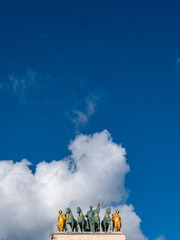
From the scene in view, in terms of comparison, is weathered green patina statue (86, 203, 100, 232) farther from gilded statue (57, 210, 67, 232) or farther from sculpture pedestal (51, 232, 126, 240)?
gilded statue (57, 210, 67, 232)

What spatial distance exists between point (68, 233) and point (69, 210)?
2607 millimetres

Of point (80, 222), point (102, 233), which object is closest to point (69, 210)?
point (80, 222)

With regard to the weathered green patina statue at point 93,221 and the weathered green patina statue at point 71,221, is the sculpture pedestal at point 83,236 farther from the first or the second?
the weathered green patina statue at point 71,221

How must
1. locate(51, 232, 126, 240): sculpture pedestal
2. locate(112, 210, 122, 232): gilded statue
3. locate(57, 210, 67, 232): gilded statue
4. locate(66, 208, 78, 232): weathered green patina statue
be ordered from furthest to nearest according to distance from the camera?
locate(112, 210, 122, 232): gilded statue, locate(57, 210, 67, 232): gilded statue, locate(66, 208, 78, 232): weathered green patina statue, locate(51, 232, 126, 240): sculpture pedestal

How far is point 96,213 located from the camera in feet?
136

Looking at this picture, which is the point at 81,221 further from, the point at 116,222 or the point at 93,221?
the point at 116,222

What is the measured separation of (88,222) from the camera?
41469 millimetres

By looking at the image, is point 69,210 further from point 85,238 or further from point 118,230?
point 118,230

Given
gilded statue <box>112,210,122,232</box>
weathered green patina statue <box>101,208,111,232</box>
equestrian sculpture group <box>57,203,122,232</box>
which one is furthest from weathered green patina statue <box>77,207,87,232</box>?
gilded statue <box>112,210,122,232</box>

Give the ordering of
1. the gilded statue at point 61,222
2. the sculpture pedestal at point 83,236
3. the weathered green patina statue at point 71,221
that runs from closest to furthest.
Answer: the sculpture pedestal at point 83,236
the weathered green patina statue at point 71,221
the gilded statue at point 61,222

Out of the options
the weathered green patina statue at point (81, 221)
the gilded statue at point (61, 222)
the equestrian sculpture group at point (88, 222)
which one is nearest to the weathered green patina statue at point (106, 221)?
the equestrian sculpture group at point (88, 222)

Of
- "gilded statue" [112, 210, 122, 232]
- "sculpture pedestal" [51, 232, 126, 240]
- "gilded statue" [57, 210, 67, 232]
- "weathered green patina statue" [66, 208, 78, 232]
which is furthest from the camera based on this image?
"gilded statue" [112, 210, 122, 232]

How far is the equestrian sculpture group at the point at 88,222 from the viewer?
1618 inches

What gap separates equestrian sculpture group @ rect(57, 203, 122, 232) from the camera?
4109 cm
